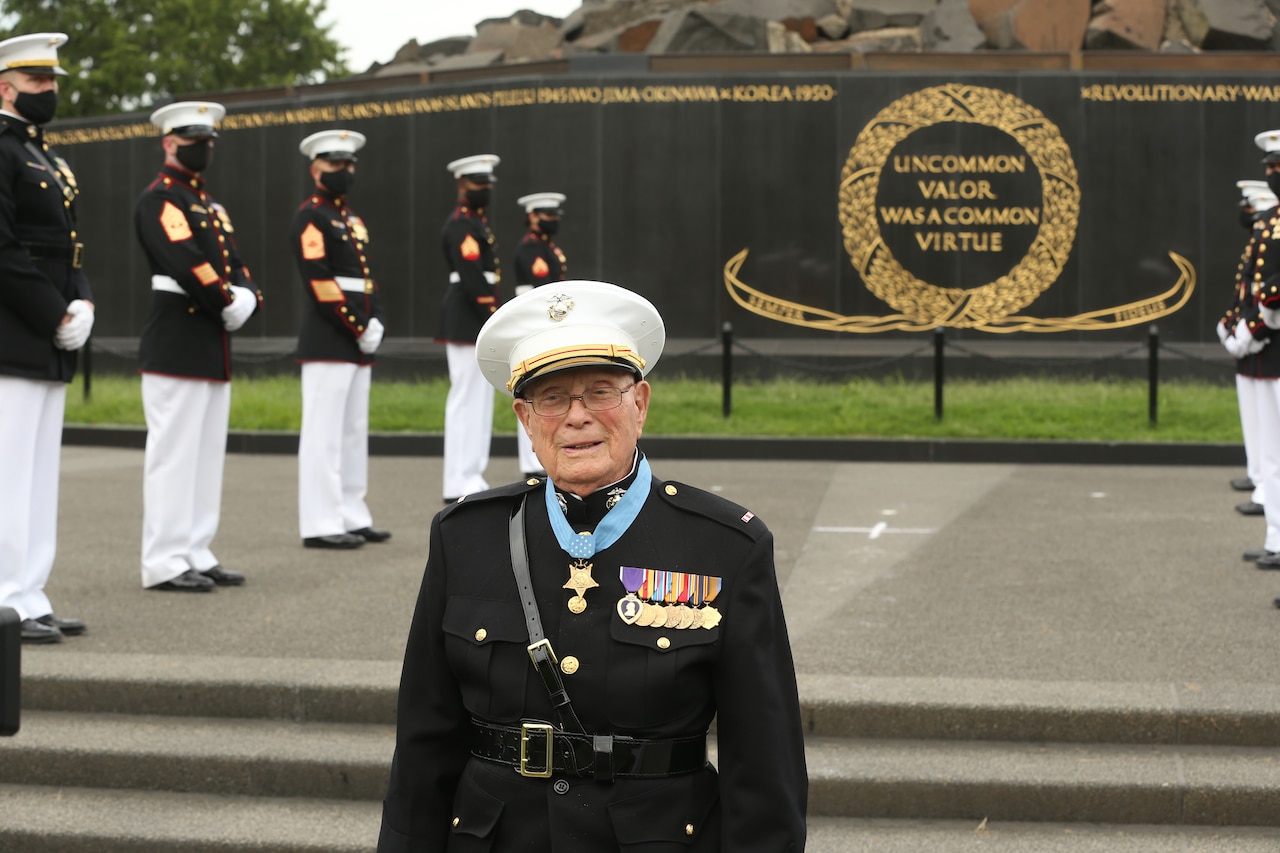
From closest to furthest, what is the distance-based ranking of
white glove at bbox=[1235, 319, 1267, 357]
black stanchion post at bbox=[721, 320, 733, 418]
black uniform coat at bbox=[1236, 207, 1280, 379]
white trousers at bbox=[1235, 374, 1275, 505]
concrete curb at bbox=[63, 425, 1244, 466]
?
black uniform coat at bbox=[1236, 207, 1280, 379] < white glove at bbox=[1235, 319, 1267, 357] < white trousers at bbox=[1235, 374, 1275, 505] < concrete curb at bbox=[63, 425, 1244, 466] < black stanchion post at bbox=[721, 320, 733, 418]

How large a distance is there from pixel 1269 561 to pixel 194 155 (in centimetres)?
569

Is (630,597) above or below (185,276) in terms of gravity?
below

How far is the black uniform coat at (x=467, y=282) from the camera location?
11.5 m

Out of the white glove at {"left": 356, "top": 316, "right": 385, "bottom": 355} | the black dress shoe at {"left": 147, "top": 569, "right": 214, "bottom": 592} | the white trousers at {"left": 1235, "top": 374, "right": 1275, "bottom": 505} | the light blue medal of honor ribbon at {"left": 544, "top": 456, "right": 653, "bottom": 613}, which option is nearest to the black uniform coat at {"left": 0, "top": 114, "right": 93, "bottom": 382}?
the black dress shoe at {"left": 147, "top": 569, "right": 214, "bottom": 592}

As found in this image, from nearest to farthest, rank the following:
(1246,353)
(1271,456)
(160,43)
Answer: (1271,456) → (1246,353) → (160,43)

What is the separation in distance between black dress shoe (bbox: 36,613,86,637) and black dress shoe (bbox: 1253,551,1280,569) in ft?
18.6

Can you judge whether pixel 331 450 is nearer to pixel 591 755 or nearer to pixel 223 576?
pixel 223 576

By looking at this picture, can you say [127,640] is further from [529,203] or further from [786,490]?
[529,203]

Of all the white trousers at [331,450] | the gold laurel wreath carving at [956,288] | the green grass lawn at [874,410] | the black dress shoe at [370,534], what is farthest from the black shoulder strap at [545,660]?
the gold laurel wreath carving at [956,288]

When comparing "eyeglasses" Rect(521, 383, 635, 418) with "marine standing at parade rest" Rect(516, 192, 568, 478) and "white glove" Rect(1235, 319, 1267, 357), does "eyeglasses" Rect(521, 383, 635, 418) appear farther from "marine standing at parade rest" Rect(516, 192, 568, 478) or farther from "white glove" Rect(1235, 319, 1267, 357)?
"marine standing at parade rest" Rect(516, 192, 568, 478)

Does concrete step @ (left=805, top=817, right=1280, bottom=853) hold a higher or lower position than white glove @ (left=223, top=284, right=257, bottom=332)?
lower

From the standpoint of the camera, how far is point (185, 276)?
7.91 metres

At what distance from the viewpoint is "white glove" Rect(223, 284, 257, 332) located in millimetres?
8055

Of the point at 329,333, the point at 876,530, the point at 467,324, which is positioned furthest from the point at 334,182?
the point at 876,530
